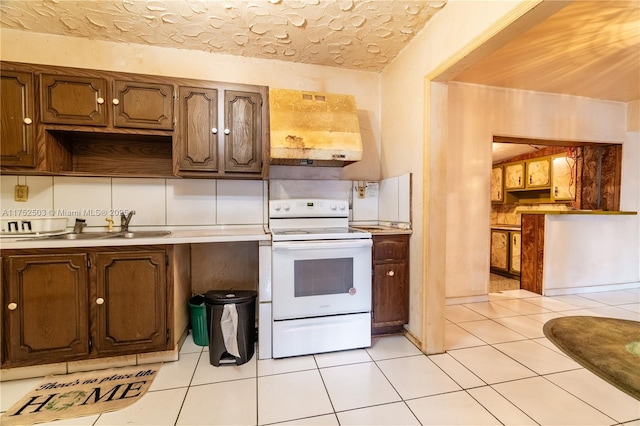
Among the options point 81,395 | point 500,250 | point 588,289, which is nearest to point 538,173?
point 500,250

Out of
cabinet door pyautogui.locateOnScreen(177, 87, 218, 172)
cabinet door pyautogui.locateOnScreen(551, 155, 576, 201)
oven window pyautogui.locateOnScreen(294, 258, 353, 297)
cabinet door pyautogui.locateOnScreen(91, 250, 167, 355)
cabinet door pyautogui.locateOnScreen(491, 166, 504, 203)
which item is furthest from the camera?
cabinet door pyautogui.locateOnScreen(491, 166, 504, 203)

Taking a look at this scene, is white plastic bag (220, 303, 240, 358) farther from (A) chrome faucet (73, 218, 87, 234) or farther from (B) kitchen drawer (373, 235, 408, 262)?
(A) chrome faucet (73, 218, 87, 234)

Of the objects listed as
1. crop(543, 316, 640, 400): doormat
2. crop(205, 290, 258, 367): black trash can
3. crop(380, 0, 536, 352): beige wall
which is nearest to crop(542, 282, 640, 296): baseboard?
crop(543, 316, 640, 400): doormat

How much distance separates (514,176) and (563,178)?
85 cm

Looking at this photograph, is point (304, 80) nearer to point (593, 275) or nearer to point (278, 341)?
point (278, 341)

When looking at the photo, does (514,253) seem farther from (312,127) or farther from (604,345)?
(312,127)

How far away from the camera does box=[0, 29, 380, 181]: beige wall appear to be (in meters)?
2.14

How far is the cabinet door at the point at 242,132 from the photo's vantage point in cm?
215

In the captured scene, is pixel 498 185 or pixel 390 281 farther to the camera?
pixel 498 185

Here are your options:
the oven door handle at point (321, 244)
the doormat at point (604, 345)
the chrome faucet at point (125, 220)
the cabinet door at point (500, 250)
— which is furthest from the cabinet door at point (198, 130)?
the cabinet door at point (500, 250)

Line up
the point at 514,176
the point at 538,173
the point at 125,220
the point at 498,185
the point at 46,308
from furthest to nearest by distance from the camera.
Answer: the point at 498,185 < the point at 514,176 < the point at 538,173 < the point at 125,220 < the point at 46,308

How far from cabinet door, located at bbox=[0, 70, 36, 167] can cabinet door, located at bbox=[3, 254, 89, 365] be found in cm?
78

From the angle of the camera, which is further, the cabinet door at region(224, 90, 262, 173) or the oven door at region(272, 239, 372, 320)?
the cabinet door at region(224, 90, 262, 173)

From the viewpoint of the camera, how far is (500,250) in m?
4.27
